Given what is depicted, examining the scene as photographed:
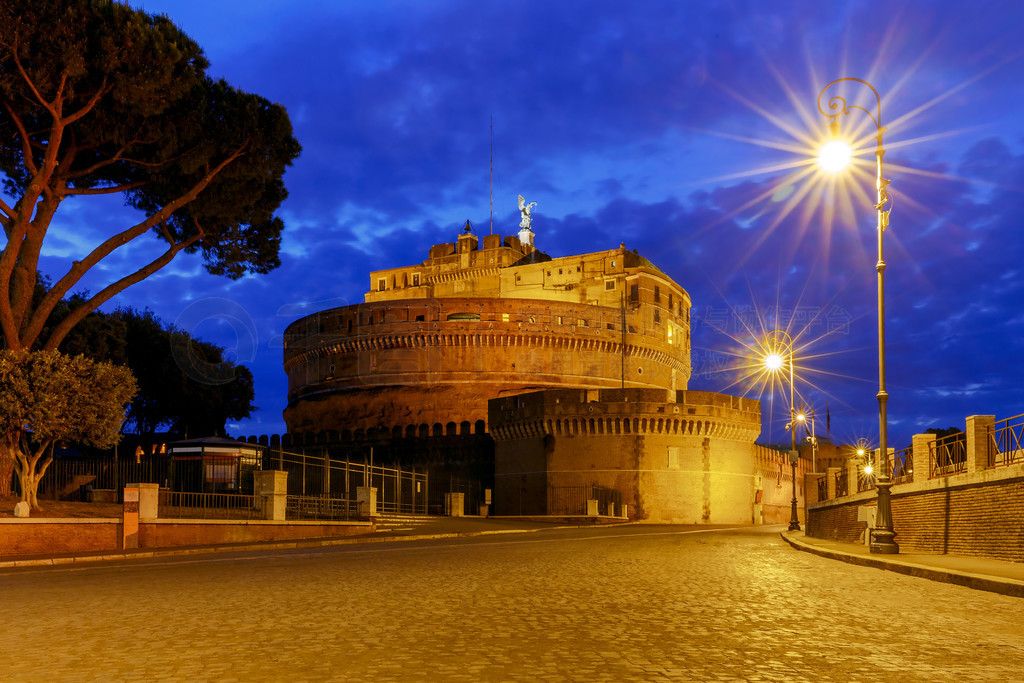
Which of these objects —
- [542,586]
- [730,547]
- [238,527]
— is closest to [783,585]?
[542,586]

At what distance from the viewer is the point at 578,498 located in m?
40.0

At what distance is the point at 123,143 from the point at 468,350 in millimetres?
37484

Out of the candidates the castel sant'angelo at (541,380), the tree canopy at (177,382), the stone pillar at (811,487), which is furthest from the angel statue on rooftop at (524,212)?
the stone pillar at (811,487)

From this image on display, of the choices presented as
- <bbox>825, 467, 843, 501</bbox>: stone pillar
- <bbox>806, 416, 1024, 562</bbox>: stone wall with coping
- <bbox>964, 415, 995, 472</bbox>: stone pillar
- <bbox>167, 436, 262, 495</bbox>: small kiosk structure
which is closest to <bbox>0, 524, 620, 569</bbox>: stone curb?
<bbox>167, 436, 262, 495</bbox>: small kiosk structure

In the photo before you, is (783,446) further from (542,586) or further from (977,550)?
(542,586)

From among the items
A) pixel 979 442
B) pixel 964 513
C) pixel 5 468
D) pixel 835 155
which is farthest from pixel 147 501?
pixel 979 442

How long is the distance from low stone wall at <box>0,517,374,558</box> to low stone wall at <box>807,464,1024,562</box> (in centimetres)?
1277

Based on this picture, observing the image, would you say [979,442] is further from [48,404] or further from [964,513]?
[48,404]

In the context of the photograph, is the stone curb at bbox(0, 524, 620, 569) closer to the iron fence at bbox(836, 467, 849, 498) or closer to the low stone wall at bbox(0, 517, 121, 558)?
the low stone wall at bbox(0, 517, 121, 558)

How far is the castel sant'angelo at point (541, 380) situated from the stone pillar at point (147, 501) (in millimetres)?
24084

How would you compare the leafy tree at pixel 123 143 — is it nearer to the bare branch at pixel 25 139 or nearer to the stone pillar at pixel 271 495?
the bare branch at pixel 25 139

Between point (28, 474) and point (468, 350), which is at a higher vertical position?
point (468, 350)

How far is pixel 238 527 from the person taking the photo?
19578mm

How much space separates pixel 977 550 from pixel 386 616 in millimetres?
10672
